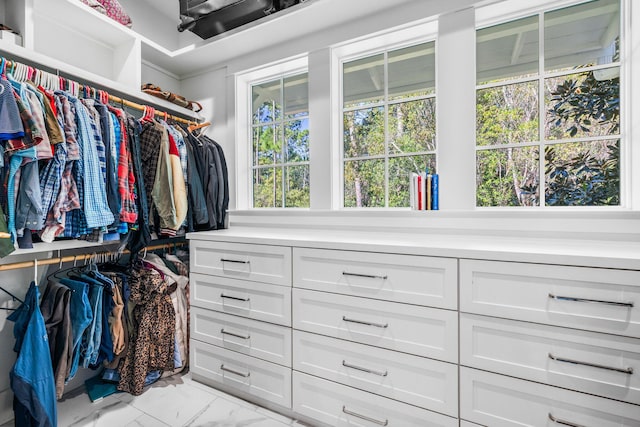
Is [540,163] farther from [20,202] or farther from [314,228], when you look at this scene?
[20,202]

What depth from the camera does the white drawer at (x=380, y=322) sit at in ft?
4.22

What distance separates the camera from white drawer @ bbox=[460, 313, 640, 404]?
104 cm

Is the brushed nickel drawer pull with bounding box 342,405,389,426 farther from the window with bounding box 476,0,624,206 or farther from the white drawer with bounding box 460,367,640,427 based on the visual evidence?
the window with bounding box 476,0,624,206

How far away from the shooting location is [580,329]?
1088 millimetres

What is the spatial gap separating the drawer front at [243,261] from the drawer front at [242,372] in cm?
45

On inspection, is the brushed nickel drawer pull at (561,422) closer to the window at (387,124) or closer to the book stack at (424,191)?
the book stack at (424,191)

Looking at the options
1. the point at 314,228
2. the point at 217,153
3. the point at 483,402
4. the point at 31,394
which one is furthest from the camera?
the point at 217,153

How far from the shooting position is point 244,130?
260 cm

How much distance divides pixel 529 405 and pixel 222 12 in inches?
103

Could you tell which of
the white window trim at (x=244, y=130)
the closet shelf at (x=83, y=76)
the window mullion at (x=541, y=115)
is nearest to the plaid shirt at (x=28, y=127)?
the closet shelf at (x=83, y=76)

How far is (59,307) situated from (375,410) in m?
1.62

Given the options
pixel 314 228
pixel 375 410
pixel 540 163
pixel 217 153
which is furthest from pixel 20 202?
pixel 540 163

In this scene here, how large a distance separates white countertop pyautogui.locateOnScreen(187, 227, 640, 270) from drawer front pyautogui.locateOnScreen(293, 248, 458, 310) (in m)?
0.04

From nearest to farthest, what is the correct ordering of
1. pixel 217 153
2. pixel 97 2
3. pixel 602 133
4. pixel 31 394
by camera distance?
pixel 31 394 < pixel 602 133 < pixel 97 2 < pixel 217 153
